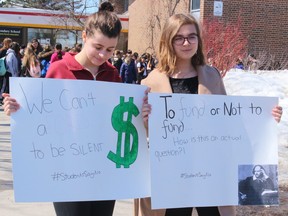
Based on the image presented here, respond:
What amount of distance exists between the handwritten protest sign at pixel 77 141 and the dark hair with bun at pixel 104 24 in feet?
1.01

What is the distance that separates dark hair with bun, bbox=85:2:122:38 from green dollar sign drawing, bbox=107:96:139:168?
1.35 ft

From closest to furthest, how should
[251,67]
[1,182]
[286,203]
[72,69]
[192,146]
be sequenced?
[72,69], [192,146], [286,203], [1,182], [251,67]

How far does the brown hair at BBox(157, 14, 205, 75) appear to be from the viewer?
3.04 m

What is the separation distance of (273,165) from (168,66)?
37.0 inches

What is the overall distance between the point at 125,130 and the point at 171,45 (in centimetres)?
64

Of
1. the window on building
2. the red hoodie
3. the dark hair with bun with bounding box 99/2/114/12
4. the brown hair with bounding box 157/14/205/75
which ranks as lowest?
the red hoodie

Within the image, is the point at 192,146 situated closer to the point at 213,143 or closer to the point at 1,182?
the point at 213,143

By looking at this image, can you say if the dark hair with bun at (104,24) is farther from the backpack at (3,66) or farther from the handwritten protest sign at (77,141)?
the backpack at (3,66)

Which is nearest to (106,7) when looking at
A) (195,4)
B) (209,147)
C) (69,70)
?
(69,70)

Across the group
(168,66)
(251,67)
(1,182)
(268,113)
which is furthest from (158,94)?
(251,67)

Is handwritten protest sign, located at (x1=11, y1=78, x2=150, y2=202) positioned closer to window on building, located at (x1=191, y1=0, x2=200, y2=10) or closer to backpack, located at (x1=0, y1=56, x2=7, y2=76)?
backpack, located at (x1=0, y1=56, x2=7, y2=76)

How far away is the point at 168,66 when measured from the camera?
124 inches

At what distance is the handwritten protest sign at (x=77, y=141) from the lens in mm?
2719

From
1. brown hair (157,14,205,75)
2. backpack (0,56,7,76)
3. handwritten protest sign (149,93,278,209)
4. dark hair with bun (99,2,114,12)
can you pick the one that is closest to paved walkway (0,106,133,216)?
handwritten protest sign (149,93,278,209)
